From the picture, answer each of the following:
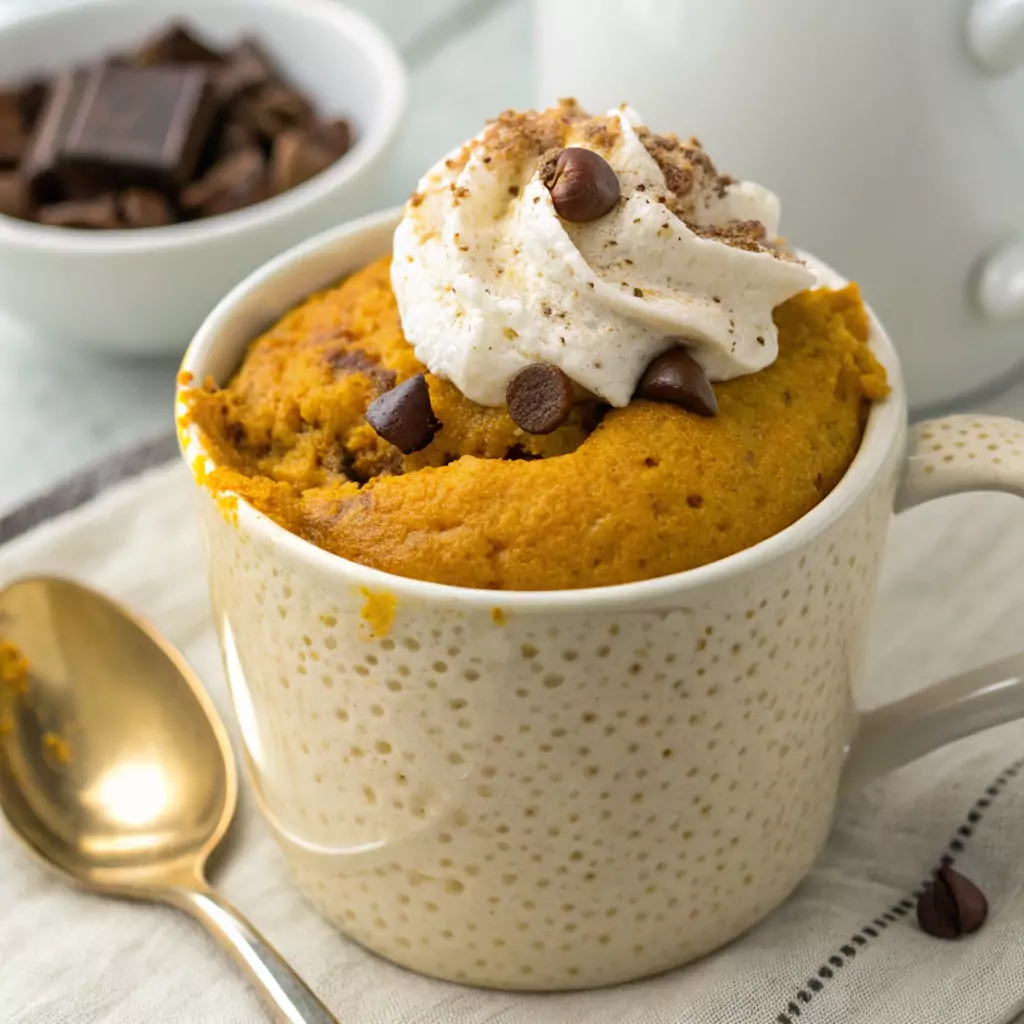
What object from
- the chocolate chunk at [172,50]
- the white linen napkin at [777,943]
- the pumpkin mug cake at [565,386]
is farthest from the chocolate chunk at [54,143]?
the pumpkin mug cake at [565,386]

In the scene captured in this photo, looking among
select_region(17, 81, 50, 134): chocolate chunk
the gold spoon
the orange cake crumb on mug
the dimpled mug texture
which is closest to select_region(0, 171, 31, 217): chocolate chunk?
select_region(17, 81, 50, 134): chocolate chunk

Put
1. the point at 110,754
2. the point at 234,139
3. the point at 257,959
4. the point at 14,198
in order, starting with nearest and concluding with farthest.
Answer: the point at 257,959, the point at 110,754, the point at 14,198, the point at 234,139

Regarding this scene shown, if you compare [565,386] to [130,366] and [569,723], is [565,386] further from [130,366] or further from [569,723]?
[130,366]

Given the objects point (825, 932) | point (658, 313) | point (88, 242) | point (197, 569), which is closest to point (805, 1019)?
point (825, 932)

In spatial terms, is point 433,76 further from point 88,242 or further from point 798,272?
point 798,272

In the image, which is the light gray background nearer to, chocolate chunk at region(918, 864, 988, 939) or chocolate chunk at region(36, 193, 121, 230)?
chocolate chunk at region(36, 193, 121, 230)

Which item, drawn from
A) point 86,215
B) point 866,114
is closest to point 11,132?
point 86,215
